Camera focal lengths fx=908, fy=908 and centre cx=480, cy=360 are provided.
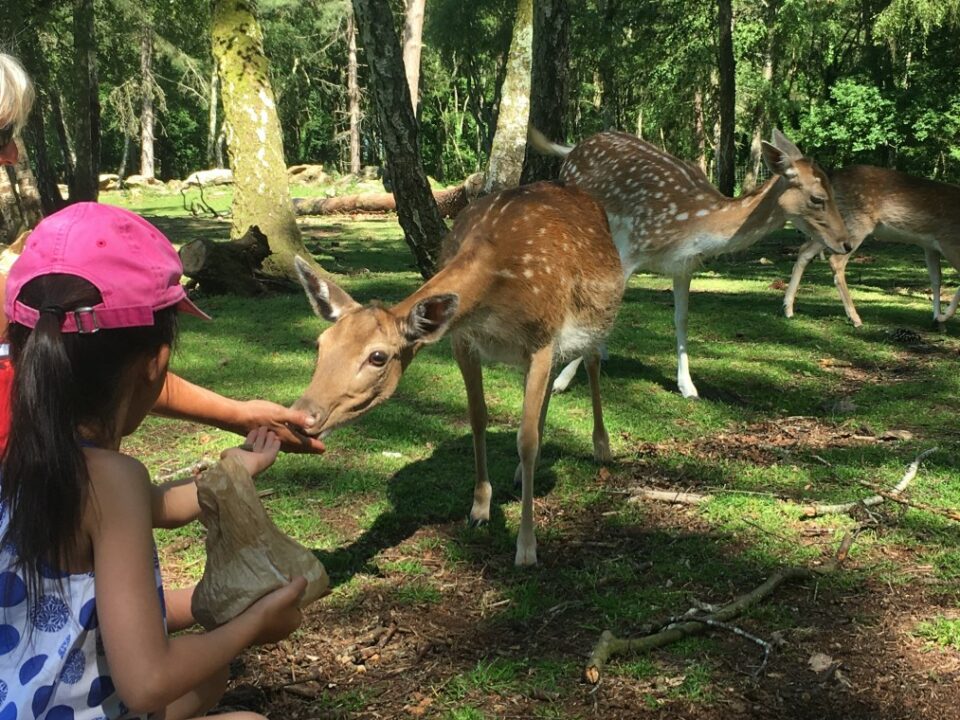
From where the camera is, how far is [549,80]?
9133 mm

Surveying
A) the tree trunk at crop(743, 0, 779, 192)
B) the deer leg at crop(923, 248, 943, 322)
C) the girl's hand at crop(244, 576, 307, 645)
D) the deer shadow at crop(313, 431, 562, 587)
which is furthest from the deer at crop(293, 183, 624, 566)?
the tree trunk at crop(743, 0, 779, 192)

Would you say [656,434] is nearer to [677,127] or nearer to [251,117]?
[251,117]

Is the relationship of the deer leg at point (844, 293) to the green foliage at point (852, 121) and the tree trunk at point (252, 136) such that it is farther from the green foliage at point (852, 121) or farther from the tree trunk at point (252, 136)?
the green foliage at point (852, 121)

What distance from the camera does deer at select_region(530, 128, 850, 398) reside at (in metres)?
7.11

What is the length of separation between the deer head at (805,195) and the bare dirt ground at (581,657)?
13.6ft

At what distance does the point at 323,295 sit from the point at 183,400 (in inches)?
44.3

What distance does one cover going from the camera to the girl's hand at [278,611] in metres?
1.99

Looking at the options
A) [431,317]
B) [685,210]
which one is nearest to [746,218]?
[685,210]

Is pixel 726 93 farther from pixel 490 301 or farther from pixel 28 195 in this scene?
pixel 28 195

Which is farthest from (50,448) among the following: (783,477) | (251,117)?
(251,117)

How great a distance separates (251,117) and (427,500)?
23.0 feet

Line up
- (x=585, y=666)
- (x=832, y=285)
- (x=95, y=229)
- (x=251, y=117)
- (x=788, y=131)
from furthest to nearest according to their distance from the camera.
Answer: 1. (x=788, y=131)
2. (x=832, y=285)
3. (x=251, y=117)
4. (x=585, y=666)
5. (x=95, y=229)

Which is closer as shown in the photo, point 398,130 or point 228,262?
point 398,130

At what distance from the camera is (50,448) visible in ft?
5.45
